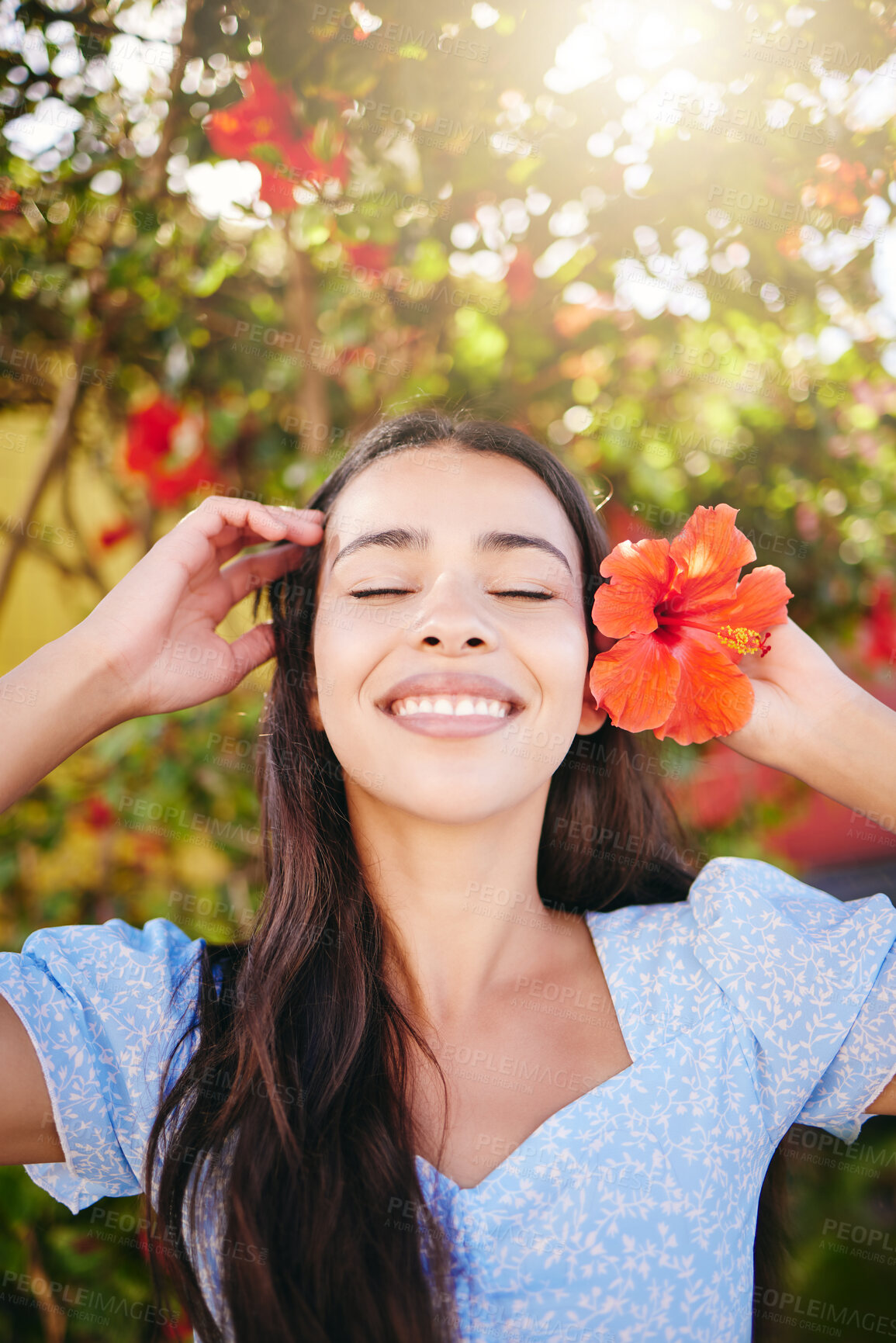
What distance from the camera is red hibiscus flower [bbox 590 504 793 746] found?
1.41 metres

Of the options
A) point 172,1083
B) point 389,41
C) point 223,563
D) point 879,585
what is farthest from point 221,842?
point 879,585

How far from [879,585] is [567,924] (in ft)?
5.68

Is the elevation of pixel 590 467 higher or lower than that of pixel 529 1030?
higher

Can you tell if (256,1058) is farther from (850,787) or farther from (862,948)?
(850,787)

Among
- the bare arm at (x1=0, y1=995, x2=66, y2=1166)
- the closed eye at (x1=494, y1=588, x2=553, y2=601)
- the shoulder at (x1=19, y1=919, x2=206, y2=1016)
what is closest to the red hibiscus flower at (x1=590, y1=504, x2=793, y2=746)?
the closed eye at (x1=494, y1=588, x2=553, y2=601)

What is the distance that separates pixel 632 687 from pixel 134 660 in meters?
0.85

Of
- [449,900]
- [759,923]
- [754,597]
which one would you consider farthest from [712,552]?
[449,900]

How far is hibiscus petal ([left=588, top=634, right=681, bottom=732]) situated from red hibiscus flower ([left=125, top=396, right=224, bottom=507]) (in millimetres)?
1642

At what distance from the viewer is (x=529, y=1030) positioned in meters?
1.50

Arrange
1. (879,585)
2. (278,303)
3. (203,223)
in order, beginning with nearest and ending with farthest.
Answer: (203,223)
(278,303)
(879,585)

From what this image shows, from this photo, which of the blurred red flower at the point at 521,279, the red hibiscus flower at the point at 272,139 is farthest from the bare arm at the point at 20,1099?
the blurred red flower at the point at 521,279

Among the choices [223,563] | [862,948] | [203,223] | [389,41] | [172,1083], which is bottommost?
[172,1083]

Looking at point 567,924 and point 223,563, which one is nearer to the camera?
point 567,924

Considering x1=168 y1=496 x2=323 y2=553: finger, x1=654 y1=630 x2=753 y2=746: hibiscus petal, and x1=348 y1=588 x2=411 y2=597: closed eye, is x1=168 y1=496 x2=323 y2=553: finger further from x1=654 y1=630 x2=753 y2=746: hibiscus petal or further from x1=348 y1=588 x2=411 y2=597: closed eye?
x1=654 y1=630 x2=753 y2=746: hibiscus petal
